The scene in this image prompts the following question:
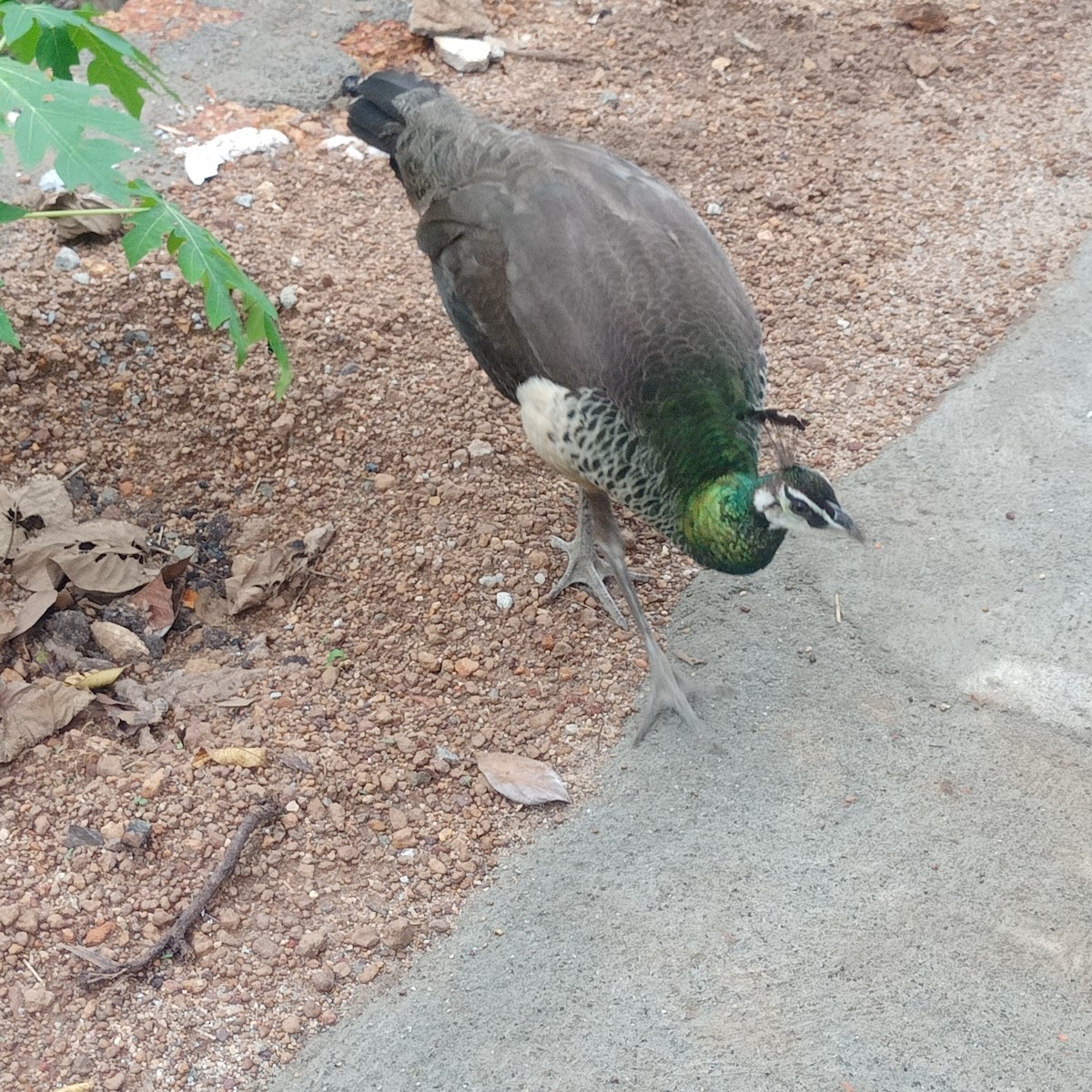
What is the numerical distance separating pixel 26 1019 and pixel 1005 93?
5336mm

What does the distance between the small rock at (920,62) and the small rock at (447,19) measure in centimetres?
202

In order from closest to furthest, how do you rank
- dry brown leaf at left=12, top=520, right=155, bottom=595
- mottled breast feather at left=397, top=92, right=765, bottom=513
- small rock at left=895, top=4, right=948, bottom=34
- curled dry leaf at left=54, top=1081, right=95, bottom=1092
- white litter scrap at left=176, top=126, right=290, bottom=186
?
curled dry leaf at left=54, top=1081, right=95, bottom=1092
mottled breast feather at left=397, top=92, right=765, bottom=513
dry brown leaf at left=12, top=520, right=155, bottom=595
white litter scrap at left=176, top=126, right=290, bottom=186
small rock at left=895, top=4, right=948, bottom=34

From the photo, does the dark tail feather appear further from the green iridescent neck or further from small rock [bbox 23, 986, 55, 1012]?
small rock [bbox 23, 986, 55, 1012]

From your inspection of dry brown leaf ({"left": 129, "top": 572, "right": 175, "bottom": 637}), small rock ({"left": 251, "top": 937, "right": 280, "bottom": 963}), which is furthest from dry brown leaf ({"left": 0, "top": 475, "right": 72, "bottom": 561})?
small rock ({"left": 251, "top": 937, "right": 280, "bottom": 963})

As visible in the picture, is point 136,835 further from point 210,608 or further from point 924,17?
point 924,17

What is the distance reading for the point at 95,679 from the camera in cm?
321

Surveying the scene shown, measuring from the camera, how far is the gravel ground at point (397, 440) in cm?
271

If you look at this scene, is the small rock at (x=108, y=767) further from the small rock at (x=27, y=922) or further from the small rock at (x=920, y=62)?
the small rock at (x=920, y=62)

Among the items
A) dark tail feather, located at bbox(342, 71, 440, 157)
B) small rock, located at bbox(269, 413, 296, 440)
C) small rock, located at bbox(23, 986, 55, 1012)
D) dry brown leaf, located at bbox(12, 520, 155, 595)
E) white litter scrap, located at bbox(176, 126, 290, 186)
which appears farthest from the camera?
white litter scrap, located at bbox(176, 126, 290, 186)

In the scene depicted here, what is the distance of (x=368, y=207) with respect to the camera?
193 inches

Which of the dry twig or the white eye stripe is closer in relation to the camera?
the dry twig

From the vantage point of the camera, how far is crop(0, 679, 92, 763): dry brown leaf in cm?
300

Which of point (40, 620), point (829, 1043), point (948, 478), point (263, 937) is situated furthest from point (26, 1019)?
point (948, 478)

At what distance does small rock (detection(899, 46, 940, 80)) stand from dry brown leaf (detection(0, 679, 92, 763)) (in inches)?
182
